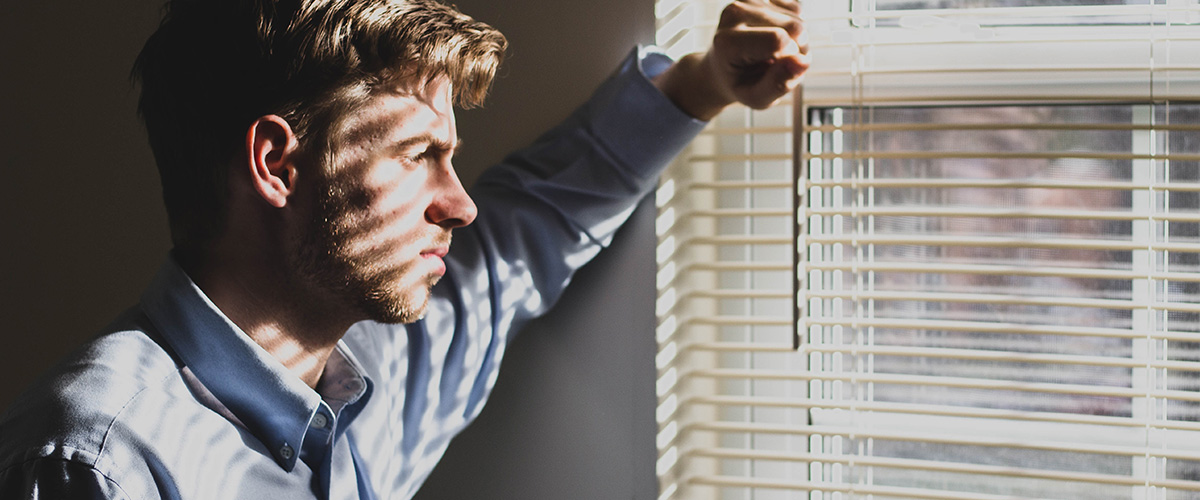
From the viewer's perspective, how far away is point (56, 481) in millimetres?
793

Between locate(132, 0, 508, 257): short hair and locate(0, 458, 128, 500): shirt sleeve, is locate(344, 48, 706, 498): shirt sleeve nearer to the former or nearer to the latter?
locate(132, 0, 508, 257): short hair

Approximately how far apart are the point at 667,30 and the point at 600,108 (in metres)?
0.14

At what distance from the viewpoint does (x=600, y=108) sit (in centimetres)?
114

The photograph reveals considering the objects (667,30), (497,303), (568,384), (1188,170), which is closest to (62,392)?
(497,303)

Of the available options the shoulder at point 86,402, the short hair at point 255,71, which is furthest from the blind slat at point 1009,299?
the shoulder at point 86,402

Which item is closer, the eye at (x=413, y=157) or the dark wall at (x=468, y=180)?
the eye at (x=413, y=157)

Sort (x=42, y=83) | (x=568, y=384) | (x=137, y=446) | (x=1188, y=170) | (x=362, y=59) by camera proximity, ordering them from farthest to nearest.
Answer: (x=42, y=83) → (x=568, y=384) → (x=1188, y=170) → (x=362, y=59) → (x=137, y=446)

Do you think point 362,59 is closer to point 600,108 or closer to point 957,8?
point 600,108

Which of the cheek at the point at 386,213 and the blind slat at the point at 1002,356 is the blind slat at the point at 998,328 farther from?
the cheek at the point at 386,213

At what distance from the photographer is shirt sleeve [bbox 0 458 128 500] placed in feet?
2.59

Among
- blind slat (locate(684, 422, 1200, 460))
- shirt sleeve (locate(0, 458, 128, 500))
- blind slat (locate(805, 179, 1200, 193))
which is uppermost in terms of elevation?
blind slat (locate(805, 179, 1200, 193))

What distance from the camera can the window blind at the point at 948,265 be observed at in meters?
1.05

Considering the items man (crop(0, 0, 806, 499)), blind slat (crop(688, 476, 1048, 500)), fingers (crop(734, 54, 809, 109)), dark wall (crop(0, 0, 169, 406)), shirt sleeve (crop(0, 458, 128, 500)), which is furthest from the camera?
dark wall (crop(0, 0, 169, 406))

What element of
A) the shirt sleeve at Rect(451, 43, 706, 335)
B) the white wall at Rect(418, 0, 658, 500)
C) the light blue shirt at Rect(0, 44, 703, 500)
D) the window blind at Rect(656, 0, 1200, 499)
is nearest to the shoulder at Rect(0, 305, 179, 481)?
the light blue shirt at Rect(0, 44, 703, 500)
